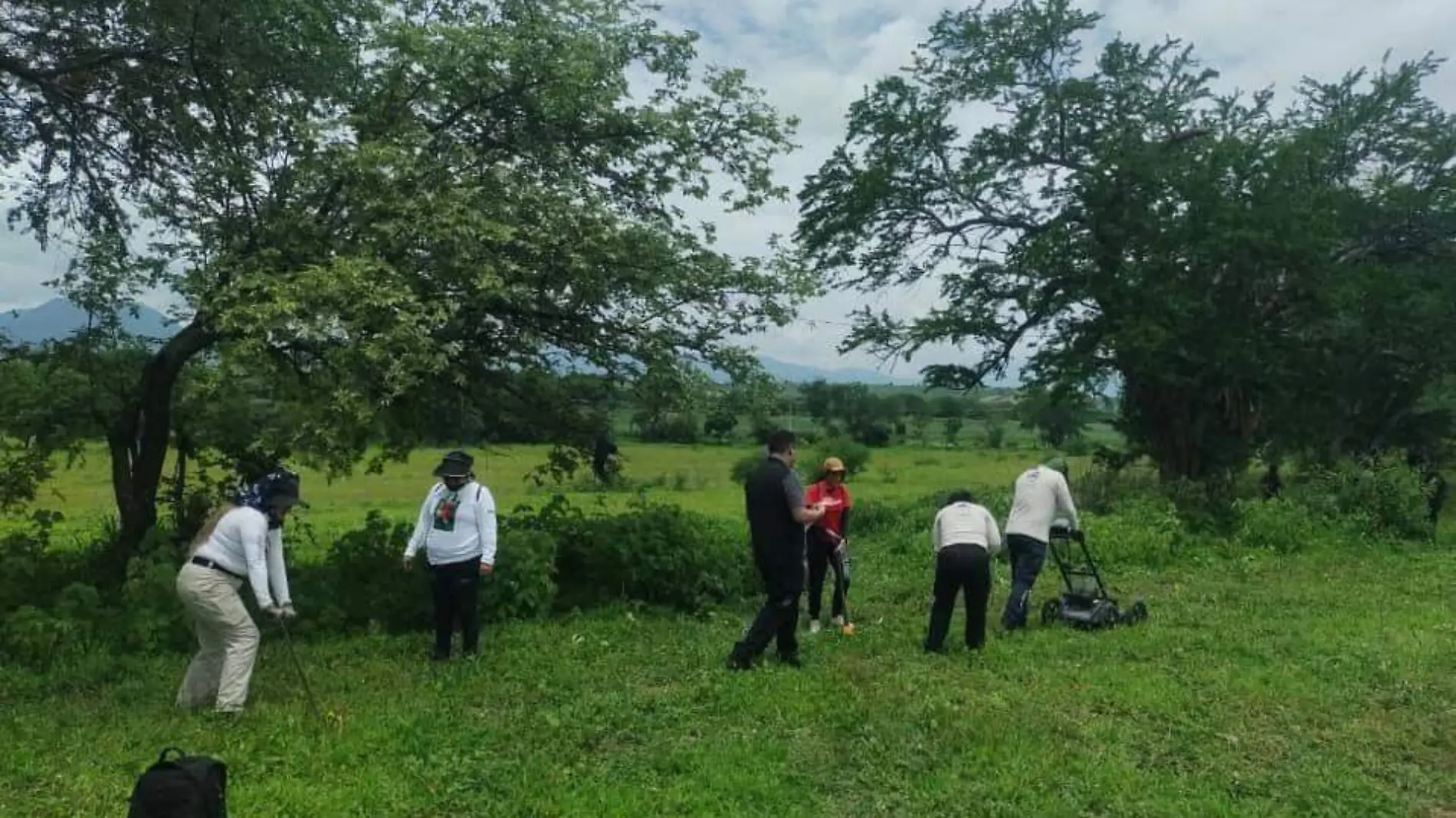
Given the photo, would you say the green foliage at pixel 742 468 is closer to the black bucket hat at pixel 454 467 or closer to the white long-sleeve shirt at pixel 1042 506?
the white long-sleeve shirt at pixel 1042 506

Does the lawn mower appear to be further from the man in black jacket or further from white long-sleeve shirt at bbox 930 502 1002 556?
the man in black jacket

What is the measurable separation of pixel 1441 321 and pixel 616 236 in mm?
18564

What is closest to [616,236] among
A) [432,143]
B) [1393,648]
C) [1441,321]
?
[432,143]

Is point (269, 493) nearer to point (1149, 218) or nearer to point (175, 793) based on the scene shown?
point (175, 793)

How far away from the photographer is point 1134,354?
826 inches

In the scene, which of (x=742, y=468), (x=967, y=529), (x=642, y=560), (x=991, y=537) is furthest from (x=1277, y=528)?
(x=742, y=468)

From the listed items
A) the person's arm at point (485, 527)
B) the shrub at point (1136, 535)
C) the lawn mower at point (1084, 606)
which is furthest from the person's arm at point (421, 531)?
the shrub at point (1136, 535)

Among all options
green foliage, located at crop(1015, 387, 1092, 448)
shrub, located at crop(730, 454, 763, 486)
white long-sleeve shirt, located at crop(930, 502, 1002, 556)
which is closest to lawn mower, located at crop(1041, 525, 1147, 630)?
white long-sleeve shirt, located at crop(930, 502, 1002, 556)

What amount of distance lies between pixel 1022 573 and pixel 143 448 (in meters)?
8.97

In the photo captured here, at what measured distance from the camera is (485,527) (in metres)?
8.81

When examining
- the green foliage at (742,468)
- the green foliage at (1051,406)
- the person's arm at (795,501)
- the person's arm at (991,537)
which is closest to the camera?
the person's arm at (795,501)

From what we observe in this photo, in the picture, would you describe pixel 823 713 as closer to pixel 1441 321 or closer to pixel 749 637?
pixel 749 637

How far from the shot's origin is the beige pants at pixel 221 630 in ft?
23.4

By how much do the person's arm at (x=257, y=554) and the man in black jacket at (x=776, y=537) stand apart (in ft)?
11.0
